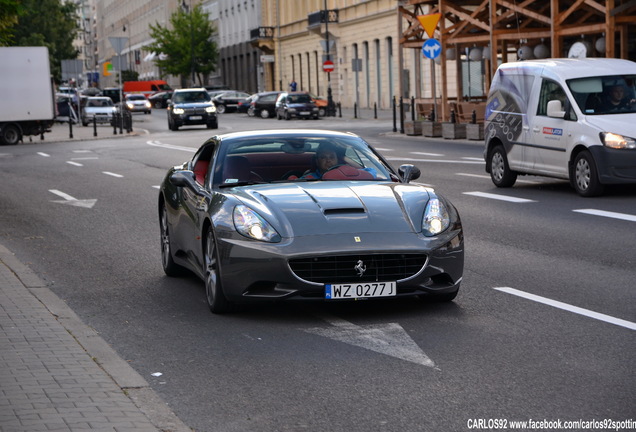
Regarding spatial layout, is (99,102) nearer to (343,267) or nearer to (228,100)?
(228,100)

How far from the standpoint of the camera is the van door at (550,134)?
57.1ft

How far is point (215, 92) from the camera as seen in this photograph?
83.1m

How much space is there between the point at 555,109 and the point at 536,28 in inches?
718

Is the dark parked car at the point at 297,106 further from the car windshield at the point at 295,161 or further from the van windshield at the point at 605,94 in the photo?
the car windshield at the point at 295,161

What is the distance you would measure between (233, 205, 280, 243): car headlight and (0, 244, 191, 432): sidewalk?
1200 millimetres

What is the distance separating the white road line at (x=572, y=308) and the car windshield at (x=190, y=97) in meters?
44.0

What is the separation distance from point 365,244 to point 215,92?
75874mm

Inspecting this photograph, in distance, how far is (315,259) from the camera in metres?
8.09

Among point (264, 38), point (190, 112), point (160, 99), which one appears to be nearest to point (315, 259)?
point (190, 112)

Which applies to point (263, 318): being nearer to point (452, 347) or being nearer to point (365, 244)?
point (365, 244)

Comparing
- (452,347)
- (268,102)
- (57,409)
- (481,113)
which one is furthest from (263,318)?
(268,102)

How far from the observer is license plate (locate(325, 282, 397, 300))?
8078 millimetres

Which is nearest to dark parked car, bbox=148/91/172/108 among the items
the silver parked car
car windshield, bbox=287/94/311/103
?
the silver parked car

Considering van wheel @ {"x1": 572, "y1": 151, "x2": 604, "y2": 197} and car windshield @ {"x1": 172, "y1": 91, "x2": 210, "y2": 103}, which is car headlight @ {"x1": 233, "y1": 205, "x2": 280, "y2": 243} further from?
car windshield @ {"x1": 172, "y1": 91, "x2": 210, "y2": 103}
